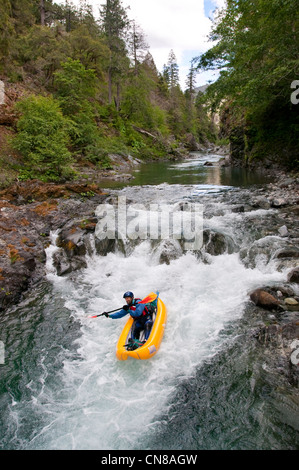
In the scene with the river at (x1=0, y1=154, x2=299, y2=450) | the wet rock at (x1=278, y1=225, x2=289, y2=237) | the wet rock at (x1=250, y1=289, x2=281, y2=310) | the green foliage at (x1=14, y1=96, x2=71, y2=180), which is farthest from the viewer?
the green foliage at (x1=14, y1=96, x2=71, y2=180)

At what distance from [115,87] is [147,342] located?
3833cm

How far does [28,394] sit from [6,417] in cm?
41

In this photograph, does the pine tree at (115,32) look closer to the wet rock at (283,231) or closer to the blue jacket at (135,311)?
the wet rock at (283,231)

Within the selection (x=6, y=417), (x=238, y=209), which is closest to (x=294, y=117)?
(x=238, y=209)

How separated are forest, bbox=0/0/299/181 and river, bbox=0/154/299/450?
8634 millimetres

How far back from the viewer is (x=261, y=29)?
1179cm

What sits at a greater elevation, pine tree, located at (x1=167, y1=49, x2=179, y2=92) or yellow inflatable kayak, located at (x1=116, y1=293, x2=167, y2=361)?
pine tree, located at (x1=167, y1=49, x2=179, y2=92)

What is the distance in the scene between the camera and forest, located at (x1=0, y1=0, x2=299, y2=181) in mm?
12393

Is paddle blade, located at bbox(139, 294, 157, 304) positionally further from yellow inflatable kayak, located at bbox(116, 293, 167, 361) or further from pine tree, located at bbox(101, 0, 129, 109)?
pine tree, located at bbox(101, 0, 129, 109)

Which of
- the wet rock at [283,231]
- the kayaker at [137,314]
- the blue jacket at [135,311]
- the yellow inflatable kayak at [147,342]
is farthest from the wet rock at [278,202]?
the blue jacket at [135,311]

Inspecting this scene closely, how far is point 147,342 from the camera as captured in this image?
4750mm

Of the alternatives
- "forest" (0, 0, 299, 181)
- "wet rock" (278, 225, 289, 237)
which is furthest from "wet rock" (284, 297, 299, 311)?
"forest" (0, 0, 299, 181)

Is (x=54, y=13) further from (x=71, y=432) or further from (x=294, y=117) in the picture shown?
(x=71, y=432)

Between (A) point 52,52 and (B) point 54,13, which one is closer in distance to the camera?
(A) point 52,52
